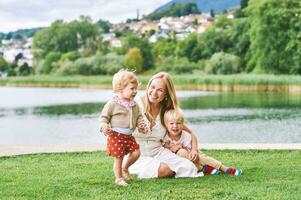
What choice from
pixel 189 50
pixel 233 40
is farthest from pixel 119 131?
A: pixel 189 50

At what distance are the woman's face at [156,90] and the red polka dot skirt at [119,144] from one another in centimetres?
50

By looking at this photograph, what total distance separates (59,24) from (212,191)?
96221mm

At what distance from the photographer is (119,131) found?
6.08 metres

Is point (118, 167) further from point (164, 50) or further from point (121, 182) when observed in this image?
point (164, 50)

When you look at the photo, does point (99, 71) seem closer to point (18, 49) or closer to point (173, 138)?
point (173, 138)

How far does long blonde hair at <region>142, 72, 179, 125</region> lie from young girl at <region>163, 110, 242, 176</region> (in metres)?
0.06

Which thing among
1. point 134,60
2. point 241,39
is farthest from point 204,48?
point 241,39

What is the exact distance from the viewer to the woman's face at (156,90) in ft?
21.0

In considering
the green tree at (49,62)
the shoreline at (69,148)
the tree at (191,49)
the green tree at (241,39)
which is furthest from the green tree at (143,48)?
the shoreline at (69,148)

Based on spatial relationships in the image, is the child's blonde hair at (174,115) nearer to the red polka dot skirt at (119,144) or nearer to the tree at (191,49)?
the red polka dot skirt at (119,144)

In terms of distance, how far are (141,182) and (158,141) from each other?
1.94 ft

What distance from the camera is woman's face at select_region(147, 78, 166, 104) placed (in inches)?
252

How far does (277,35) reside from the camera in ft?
157

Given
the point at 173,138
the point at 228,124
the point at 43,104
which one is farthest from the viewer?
the point at 43,104
